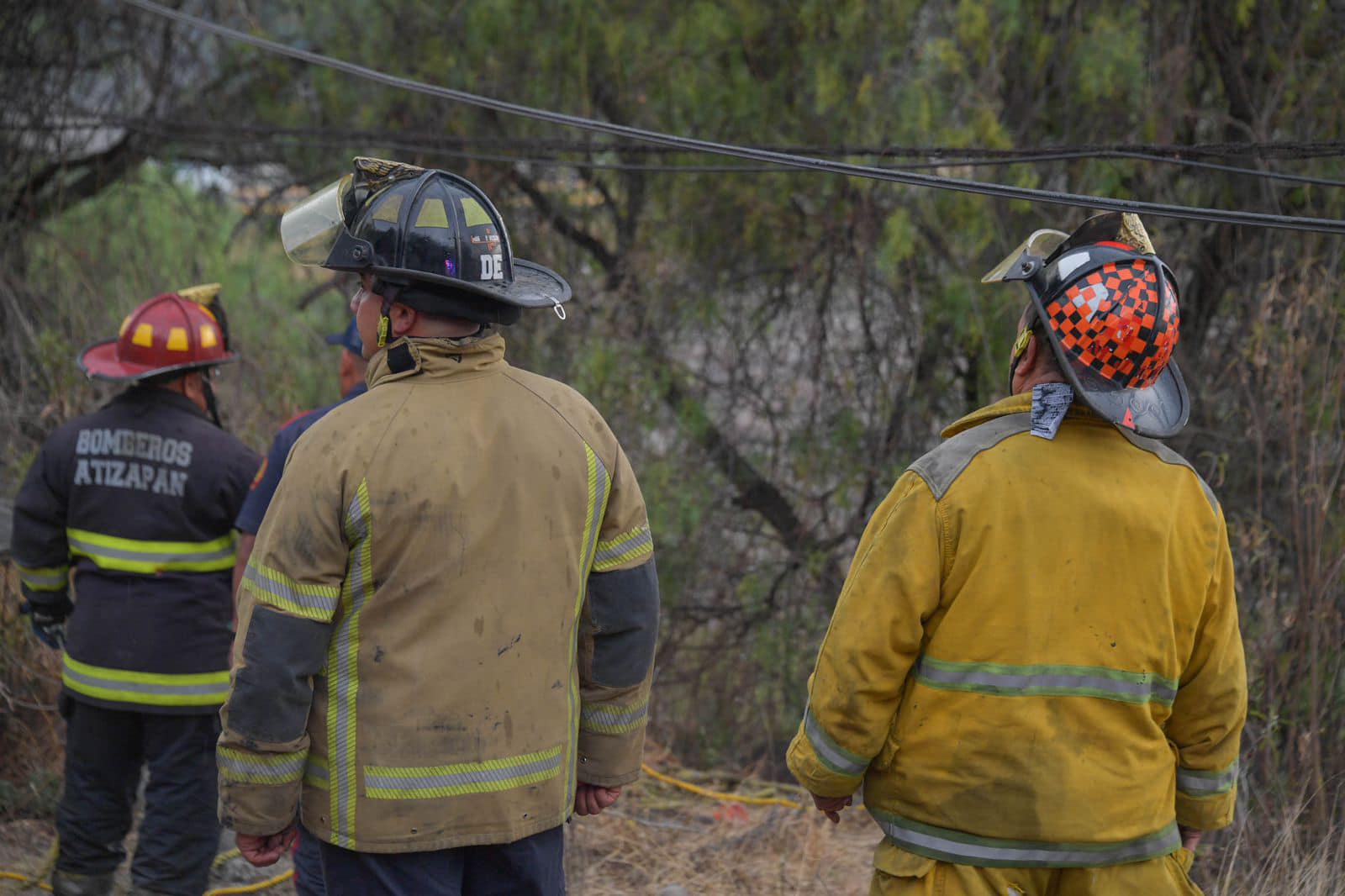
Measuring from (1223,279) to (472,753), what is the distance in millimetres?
5107

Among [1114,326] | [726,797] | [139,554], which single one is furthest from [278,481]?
[726,797]

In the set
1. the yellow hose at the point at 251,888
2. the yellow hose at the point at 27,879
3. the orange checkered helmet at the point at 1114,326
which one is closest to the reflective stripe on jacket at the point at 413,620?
the orange checkered helmet at the point at 1114,326

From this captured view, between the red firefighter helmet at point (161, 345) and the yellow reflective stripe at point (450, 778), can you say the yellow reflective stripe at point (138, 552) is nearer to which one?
the red firefighter helmet at point (161, 345)

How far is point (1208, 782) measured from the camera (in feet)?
7.76

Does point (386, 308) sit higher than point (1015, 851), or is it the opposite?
point (386, 308)

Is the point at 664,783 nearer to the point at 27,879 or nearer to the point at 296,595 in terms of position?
the point at 27,879

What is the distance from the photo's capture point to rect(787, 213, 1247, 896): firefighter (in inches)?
86.0

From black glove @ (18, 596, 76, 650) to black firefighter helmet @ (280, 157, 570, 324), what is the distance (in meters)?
2.01

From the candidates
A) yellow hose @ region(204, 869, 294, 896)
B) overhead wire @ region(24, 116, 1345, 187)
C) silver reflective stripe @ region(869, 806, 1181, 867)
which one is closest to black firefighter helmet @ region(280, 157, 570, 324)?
silver reflective stripe @ region(869, 806, 1181, 867)

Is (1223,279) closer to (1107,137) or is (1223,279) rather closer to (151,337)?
(1107,137)

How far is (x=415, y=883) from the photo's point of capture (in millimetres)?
2277

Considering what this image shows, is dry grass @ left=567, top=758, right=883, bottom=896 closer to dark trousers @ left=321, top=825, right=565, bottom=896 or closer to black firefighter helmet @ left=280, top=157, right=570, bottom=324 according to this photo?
dark trousers @ left=321, top=825, right=565, bottom=896

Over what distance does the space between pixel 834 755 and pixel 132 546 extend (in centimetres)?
242

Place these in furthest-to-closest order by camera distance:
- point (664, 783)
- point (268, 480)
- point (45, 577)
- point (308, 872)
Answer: point (664, 783) < point (45, 577) < point (268, 480) < point (308, 872)
